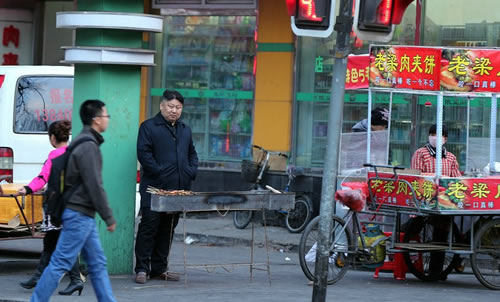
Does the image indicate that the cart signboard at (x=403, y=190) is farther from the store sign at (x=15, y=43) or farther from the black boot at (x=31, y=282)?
the store sign at (x=15, y=43)

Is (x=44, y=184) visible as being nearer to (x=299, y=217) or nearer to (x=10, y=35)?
(x=299, y=217)

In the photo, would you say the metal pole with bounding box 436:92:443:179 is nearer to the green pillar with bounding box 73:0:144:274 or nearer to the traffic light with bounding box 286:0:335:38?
the traffic light with bounding box 286:0:335:38

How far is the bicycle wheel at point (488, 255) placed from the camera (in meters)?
10.5

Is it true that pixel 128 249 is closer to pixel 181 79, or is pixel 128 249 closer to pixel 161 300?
pixel 161 300

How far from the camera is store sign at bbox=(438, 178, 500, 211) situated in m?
10.2

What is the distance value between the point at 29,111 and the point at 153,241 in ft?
11.4

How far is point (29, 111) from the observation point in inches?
506

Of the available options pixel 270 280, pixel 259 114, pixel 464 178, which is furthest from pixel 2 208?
pixel 259 114

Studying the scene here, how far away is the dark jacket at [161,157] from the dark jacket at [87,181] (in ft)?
7.09

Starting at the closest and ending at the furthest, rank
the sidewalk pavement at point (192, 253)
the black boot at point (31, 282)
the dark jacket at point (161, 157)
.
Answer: the black boot at point (31, 282) → the sidewalk pavement at point (192, 253) → the dark jacket at point (161, 157)

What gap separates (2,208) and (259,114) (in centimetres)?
665

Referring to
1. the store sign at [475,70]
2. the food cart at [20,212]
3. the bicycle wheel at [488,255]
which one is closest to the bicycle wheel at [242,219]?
the bicycle wheel at [488,255]

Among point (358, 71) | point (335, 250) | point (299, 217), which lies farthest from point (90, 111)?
point (299, 217)

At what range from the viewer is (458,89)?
10.3m
